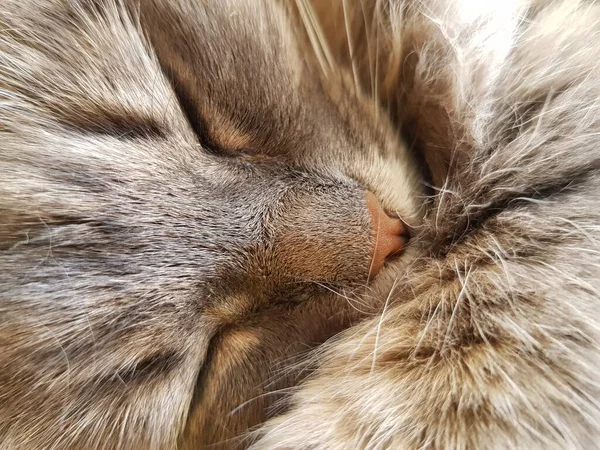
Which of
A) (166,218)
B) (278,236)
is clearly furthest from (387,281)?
(166,218)

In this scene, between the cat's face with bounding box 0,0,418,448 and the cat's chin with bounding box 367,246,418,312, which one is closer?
the cat's face with bounding box 0,0,418,448

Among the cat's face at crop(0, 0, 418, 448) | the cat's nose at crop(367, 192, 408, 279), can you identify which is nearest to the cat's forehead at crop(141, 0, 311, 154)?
the cat's face at crop(0, 0, 418, 448)

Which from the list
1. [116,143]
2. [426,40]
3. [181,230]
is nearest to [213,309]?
[181,230]

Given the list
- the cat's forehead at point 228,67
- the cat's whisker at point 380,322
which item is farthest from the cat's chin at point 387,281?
the cat's forehead at point 228,67

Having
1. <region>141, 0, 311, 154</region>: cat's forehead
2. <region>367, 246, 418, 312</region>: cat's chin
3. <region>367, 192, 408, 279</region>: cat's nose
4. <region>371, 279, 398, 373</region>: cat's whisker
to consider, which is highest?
<region>141, 0, 311, 154</region>: cat's forehead

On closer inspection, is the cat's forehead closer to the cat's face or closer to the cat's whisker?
the cat's face

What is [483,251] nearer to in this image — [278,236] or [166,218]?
[278,236]
